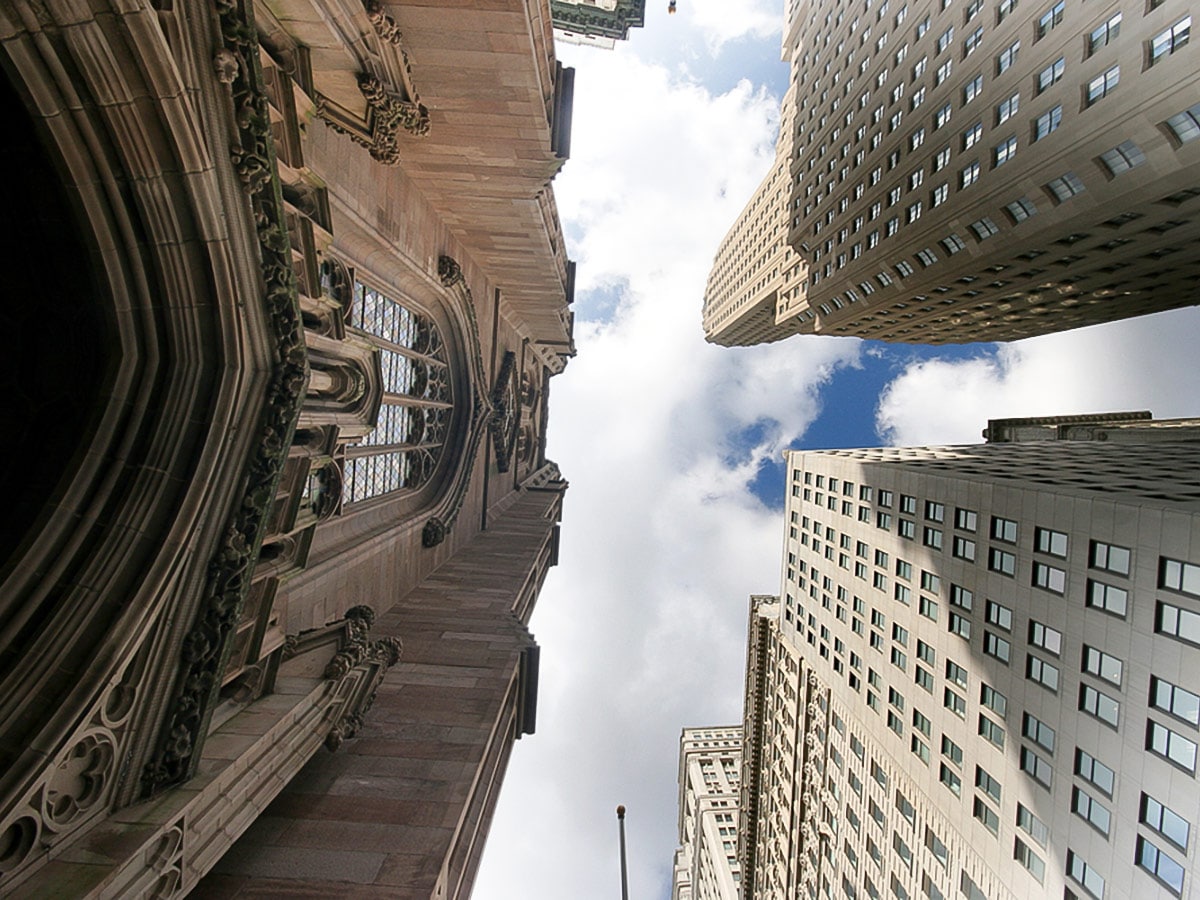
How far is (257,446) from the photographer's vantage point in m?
10.5

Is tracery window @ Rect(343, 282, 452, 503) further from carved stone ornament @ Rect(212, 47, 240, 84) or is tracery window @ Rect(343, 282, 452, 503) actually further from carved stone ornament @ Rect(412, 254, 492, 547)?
carved stone ornament @ Rect(212, 47, 240, 84)

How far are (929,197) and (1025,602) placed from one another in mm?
24996

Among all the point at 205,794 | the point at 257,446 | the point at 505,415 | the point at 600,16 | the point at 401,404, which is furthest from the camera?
the point at 600,16

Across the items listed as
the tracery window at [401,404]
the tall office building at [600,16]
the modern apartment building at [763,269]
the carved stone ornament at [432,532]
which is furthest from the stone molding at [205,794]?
the tall office building at [600,16]

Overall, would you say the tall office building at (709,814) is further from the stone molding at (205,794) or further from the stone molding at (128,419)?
the stone molding at (128,419)

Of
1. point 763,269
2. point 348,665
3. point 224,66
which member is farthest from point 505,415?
point 763,269

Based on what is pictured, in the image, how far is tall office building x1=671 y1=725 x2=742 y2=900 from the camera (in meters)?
85.0

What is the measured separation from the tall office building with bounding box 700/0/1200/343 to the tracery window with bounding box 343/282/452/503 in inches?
1179

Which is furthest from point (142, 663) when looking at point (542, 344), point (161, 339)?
point (542, 344)

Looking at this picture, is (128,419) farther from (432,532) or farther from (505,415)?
(505,415)

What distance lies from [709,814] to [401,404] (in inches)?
3620

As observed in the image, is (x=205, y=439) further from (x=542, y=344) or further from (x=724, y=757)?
(x=724, y=757)

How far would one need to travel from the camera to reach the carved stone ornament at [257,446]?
30.0 ft

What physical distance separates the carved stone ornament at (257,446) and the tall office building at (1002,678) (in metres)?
24.5
